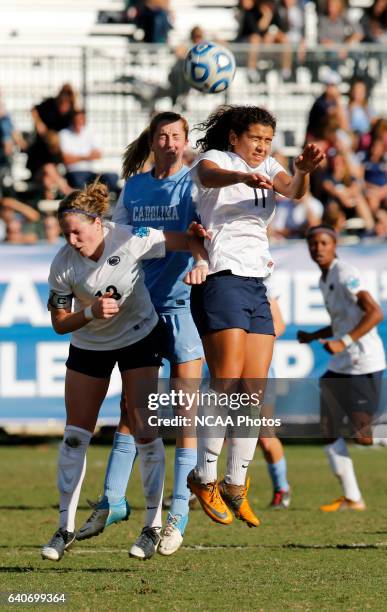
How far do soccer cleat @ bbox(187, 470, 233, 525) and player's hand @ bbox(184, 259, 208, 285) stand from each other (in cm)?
108

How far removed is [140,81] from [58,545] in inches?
502

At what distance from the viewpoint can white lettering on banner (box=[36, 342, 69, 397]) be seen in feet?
48.3

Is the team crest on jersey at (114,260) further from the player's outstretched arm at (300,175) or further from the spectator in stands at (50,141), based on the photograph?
the spectator in stands at (50,141)

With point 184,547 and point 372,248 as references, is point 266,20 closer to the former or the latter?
point 372,248

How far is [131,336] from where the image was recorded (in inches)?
277

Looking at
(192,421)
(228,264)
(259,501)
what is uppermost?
(228,264)

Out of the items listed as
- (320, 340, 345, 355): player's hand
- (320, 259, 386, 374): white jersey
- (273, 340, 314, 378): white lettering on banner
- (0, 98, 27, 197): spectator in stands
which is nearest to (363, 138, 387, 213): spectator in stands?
(273, 340, 314, 378): white lettering on banner

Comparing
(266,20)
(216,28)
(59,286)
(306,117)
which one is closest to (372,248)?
(306,117)

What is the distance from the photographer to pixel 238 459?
697 cm

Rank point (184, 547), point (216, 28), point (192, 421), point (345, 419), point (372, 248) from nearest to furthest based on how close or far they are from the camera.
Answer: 1. point (192, 421)
2. point (184, 547)
3. point (345, 419)
4. point (372, 248)
5. point (216, 28)

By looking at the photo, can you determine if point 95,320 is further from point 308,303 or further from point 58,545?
point 308,303

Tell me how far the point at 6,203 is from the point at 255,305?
34.5 ft

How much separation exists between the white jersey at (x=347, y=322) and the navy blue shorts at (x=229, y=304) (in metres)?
3.59

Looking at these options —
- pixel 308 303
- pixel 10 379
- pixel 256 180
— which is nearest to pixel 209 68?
pixel 256 180
